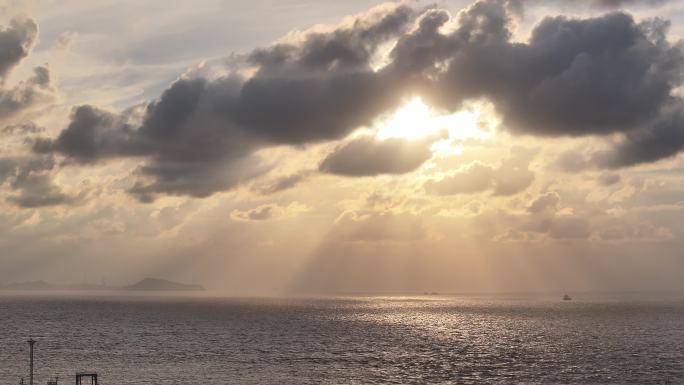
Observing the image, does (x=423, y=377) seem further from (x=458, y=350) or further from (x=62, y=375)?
(x=62, y=375)

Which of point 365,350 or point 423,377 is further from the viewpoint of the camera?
point 365,350

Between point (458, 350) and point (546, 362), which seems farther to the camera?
point (458, 350)

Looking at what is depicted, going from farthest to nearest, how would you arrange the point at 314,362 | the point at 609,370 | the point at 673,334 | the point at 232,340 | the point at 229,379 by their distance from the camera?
the point at 673,334 < the point at 232,340 < the point at 314,362 < the point at 609,370 < the point at 229,379

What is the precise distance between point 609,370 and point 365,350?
50.7 m

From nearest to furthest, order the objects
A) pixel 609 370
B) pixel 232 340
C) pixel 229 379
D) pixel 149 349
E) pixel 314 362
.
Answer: pixel 229 379
pixel 609 370
pixel 314 362
pixel 149 349
pixel 232 340

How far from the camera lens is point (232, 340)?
165m

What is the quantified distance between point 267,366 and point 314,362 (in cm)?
989

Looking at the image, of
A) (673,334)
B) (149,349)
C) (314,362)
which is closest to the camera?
(314,362)

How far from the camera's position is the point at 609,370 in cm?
11350

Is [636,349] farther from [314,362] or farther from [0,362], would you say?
[0,362]

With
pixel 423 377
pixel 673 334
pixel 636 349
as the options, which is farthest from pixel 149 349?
pixel 673 334

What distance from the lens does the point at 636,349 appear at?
147m

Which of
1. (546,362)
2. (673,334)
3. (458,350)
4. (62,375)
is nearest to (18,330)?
(62,375)

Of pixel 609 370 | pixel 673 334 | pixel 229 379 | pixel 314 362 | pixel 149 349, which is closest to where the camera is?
pixel 229 379
